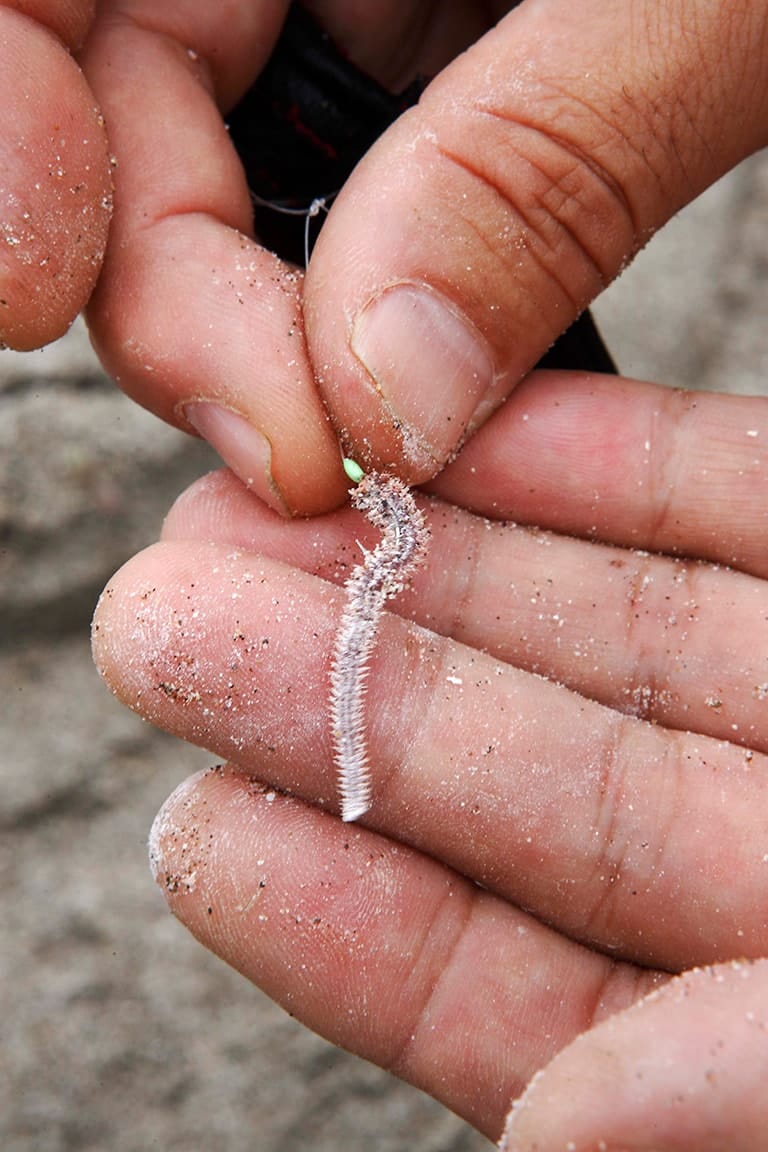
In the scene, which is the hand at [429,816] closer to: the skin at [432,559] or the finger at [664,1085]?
the skin at [432,559]

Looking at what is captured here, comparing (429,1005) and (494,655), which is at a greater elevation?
(494,655)

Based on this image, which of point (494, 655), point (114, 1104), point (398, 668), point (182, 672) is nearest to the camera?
point (182, 672)

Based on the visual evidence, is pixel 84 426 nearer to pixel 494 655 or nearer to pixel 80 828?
pixel 80 828

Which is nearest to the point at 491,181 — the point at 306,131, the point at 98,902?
the point at 306,131

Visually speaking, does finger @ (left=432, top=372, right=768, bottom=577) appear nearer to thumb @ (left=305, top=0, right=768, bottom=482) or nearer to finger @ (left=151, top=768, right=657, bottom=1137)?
thumb @ (left=305, top=0, right=768, bottom=482)

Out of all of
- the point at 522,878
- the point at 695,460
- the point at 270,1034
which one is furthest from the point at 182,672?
the point at 270,1034

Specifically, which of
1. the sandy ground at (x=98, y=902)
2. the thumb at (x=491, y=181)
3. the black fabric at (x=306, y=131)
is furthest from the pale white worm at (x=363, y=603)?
the sandy ground at (x=98, y=902)
